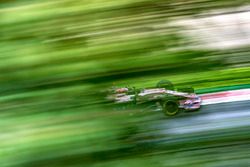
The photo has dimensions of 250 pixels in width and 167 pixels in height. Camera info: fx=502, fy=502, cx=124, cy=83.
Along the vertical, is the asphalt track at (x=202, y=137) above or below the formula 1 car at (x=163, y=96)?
below

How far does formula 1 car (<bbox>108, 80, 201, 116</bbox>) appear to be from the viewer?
1.49m

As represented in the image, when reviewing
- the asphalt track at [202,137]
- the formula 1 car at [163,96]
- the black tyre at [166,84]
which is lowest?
the asphalt track at [202,137]

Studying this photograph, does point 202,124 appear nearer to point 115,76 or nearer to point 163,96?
point 163,96

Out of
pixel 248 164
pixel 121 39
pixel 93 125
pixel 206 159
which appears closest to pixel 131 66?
pixel 121 39

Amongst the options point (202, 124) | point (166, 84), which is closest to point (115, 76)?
point (166, 84)

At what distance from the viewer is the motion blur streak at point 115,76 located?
4.59ft

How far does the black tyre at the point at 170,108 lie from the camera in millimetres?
1512

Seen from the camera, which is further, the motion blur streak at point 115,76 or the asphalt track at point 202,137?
the asphalt track at point 202,137

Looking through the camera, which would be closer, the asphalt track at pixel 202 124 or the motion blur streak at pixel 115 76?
the motion blur streak at pixel 115 76

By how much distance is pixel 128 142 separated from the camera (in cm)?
145

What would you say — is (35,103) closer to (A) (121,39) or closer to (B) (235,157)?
(A) (121,39)

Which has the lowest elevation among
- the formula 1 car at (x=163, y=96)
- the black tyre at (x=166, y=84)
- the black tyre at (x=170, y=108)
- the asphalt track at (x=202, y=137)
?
the asphalt track at (x=202, y=137)

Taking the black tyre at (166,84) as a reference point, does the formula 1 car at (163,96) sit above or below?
below

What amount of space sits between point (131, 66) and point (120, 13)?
0.52 ft
